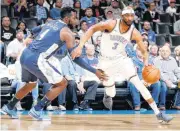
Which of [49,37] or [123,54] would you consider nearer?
[49,37]

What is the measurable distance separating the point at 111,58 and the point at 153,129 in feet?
6.54

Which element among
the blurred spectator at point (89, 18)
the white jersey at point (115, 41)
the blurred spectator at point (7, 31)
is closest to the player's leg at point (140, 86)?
the white jersey at point (115, 41)

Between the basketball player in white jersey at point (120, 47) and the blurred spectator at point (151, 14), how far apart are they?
5794mm

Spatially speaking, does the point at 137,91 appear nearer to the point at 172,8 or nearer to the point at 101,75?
the point at 101,75

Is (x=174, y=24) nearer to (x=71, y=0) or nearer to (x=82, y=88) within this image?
(x=71, y=0)

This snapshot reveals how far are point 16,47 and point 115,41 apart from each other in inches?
136

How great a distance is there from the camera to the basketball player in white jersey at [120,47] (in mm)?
8133

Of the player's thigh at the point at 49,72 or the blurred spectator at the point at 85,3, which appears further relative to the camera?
the blurred spectator at the point at 85,3

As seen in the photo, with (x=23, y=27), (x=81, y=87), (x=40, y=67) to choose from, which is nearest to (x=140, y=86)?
(x=40, y=67)

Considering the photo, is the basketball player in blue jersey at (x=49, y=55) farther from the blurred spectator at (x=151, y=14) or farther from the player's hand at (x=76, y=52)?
the blurred spectator at (x=151, y=14)

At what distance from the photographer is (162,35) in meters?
13.7

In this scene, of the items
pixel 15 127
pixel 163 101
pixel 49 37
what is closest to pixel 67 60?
pixel 163 101

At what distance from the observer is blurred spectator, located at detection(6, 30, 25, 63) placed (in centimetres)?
1108

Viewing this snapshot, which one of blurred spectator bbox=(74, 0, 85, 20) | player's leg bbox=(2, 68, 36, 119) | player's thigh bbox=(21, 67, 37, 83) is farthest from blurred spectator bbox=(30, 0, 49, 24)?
player's thigh bbox=(21, 67, 37, 83)
